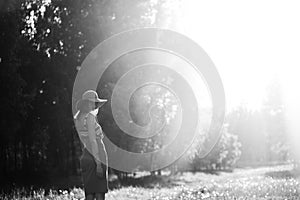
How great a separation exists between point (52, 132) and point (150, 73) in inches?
376

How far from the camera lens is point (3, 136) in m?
29.7

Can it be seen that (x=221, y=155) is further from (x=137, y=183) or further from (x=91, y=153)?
(x=91, y=153)

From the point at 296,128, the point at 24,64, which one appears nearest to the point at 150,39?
the point at 24,64

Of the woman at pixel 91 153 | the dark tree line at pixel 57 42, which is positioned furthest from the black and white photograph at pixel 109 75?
the woman at pixel 91 153

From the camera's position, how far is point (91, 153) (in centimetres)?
748

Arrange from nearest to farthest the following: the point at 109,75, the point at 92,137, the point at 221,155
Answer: the point at 92,137 < the point at 109,75 < the point at 221,155

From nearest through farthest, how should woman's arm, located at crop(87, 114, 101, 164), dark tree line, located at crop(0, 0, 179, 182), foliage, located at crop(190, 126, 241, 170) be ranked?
woman's arm, located at crop(87, 114, 101, 164), dark tree line, located at crop(0, 0, 179, 182), foliage, located at crop(190, 126, 241, 170)

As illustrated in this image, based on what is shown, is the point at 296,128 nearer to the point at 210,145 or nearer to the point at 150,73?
the point at 210,145

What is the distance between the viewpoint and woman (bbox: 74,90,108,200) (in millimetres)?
7434

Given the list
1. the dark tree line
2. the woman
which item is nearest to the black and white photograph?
the dark tree line

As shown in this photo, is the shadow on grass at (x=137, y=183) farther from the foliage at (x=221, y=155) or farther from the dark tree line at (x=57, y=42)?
the foliage at (x=221, y=155)

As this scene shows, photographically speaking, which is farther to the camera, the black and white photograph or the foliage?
the foliage

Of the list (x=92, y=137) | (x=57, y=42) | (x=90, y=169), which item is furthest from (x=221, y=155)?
(x=92, y=137)

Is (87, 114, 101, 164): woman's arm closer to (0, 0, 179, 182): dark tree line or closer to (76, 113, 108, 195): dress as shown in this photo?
(76, 113, 108, 195): dress
